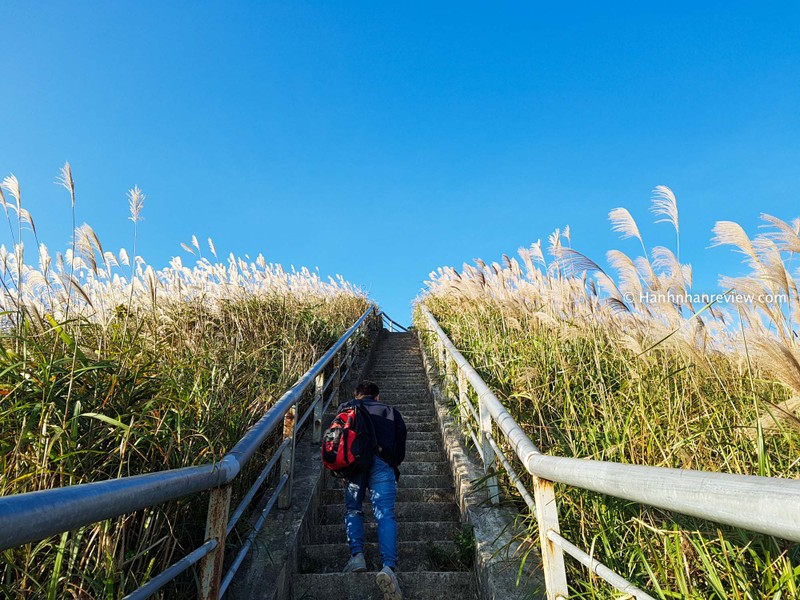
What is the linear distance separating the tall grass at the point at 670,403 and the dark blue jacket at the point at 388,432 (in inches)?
34.9

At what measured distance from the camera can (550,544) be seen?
2.00 metres

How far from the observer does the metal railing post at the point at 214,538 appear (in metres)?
2.09

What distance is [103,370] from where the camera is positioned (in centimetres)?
244

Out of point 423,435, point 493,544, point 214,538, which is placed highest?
point 423,435

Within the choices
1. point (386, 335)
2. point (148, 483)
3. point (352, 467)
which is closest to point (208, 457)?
point (148, 483)

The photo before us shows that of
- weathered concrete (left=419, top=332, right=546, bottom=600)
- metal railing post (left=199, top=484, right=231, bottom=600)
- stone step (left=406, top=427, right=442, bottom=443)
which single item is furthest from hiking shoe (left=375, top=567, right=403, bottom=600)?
stone step (left=406, top=427, right=442, bottom=443)

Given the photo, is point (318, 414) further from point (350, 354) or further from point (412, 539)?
point (350, 354)

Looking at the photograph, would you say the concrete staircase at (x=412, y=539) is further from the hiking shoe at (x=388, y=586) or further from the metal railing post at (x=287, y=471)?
the metal railing post at (x=287, y=471)

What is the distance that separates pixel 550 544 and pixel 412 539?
217 centimetres

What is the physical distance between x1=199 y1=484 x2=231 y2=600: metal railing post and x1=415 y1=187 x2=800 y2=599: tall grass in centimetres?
→ 150

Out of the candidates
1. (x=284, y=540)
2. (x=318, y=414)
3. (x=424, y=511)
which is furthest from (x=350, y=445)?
(x=318, y=414)

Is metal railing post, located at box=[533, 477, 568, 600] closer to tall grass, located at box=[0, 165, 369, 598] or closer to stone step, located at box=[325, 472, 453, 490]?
tall grass, located at box=[0, 165, 369, 598]

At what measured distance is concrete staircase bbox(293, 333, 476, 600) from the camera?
316 centimetres

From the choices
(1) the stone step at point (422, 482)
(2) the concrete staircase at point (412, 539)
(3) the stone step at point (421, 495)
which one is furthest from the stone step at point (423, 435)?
(3) the stone step at point (421, 495)
